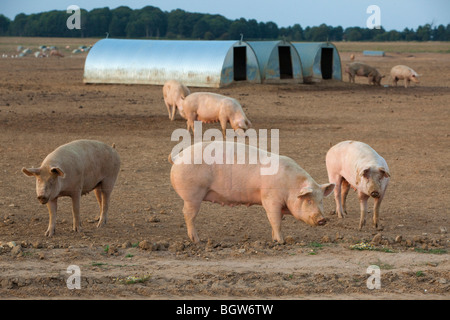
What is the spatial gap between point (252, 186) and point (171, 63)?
949 inches

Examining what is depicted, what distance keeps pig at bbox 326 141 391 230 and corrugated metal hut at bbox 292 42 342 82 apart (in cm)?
2349

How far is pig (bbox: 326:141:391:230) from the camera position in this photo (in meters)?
9.01

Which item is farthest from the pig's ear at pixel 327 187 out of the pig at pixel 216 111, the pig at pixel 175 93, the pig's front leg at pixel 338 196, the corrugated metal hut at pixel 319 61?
the corrugated metal hut at pixel 319 61

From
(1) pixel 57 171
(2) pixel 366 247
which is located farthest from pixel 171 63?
(2) pixel 366 247

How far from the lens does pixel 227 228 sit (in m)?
9.45

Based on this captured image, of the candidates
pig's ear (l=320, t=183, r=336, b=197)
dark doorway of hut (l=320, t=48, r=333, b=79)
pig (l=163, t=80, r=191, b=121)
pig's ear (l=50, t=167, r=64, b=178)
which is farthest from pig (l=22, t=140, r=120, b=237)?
dark doorway of hut (l=320, t=48, r=333, b=79)

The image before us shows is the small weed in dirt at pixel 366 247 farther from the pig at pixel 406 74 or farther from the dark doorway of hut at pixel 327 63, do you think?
the dark doorway of hut at pixel 327 63

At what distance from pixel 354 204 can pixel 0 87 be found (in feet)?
73.2

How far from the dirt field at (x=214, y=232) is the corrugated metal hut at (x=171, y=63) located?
34.5 feet

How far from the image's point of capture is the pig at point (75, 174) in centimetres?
855

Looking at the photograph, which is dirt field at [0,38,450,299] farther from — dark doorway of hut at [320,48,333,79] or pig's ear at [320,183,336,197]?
dark doorway of hut at [320,48,333,79]

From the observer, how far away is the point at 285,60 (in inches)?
1375

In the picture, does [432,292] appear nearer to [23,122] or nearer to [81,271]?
[81,271]
